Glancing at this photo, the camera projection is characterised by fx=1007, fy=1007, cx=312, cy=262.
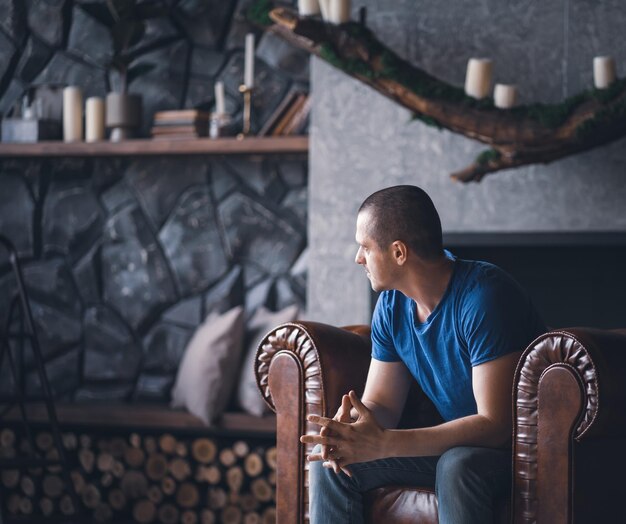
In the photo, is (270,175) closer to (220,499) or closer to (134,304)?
(134,304)

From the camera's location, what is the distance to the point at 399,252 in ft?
7.59

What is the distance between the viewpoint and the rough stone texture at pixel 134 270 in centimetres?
454

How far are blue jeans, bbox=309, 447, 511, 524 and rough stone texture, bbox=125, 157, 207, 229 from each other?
7.72 feet

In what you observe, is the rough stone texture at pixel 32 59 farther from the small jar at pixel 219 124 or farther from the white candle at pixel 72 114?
the small jar at pixel 219 124

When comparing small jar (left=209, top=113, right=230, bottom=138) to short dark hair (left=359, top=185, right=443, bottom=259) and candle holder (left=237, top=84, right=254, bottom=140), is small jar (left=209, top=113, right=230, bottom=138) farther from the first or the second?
short dark hair (left=359, top=185, right=443, bottom=259)

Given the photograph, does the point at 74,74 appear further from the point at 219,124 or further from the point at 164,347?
the point at 164,347

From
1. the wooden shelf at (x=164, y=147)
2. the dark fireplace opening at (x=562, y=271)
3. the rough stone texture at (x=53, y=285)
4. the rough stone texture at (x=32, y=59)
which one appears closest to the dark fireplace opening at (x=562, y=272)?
the dark fireplace opening at (x=562, y=271)

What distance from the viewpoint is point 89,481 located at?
434 centimetres

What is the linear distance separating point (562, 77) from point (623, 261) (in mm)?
715

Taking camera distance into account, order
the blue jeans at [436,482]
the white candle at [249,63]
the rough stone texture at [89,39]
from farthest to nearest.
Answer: the rough stone texture at [89,39] → the white candle at [249,63] → the blue jeans at [436,482]

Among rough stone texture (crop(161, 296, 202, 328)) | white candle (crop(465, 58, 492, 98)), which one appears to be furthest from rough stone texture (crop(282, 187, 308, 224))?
white candle (crop(465, 58, 492, 98))

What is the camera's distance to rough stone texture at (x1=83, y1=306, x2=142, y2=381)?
15.0 feet

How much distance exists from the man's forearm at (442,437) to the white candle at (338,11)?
6.22 ft

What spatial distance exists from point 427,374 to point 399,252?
32 cm
